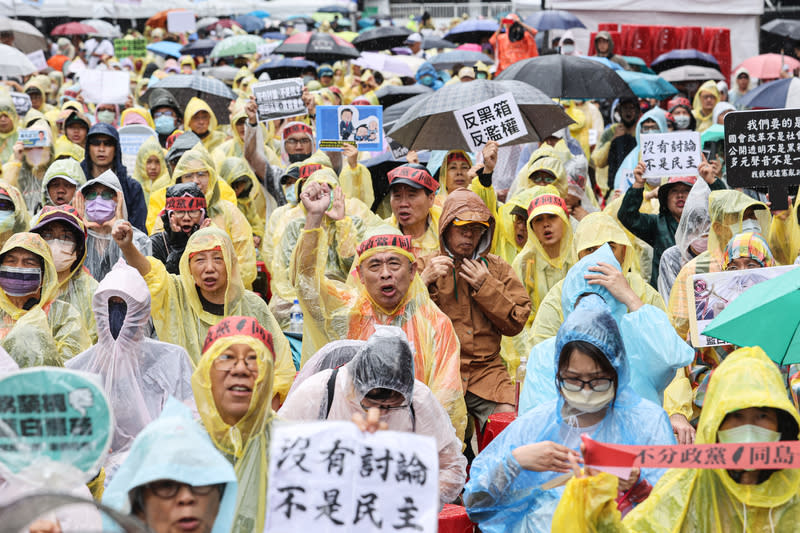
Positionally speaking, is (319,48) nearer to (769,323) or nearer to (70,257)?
(70,257)

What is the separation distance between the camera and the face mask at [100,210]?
722 cm

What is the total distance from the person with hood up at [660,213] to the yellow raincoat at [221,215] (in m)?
2.56

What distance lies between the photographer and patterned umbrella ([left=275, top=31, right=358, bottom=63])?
16406mm

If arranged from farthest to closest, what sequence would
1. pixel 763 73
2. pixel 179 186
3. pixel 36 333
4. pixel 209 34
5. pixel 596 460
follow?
pixel 209 34, pixel 763 73, pixel 179 186, pixel 36 333, pixel 596 460

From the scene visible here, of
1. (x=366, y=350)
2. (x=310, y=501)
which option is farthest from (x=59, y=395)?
(x=366, y=350)

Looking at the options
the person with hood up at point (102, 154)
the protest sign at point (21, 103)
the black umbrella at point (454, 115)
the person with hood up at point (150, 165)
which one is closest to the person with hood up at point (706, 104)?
the black umbrella at point (454, 115)

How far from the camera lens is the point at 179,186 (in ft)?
21.8

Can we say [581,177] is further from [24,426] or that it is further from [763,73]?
[763,73]

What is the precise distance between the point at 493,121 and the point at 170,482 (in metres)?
5.11

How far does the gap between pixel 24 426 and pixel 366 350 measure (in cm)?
139

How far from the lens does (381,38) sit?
762 inches

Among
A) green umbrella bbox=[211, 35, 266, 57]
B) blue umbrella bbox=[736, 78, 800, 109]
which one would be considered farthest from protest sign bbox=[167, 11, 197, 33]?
blue umbrella bbox=[736, 78, 800, 109]

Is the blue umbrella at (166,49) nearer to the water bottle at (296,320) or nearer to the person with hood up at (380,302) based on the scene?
the water bottle at (296,320)

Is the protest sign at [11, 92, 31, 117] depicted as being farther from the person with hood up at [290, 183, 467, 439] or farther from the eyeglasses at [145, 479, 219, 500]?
the eyeglasses at [145, 479, 219, 500]
